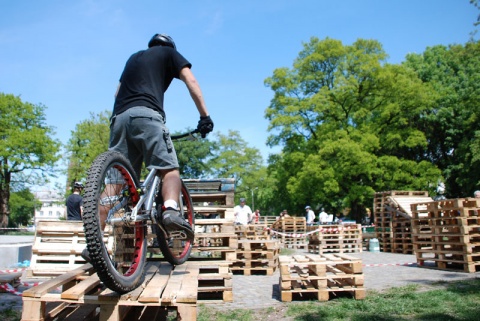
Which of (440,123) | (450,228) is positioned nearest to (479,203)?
(450,228)

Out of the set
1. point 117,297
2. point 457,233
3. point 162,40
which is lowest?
point 117,297

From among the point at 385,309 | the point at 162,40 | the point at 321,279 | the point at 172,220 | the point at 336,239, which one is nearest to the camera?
the point at 172,220

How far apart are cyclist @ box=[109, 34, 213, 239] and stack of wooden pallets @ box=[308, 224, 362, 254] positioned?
1345 cm

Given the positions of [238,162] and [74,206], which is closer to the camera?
[74,206]

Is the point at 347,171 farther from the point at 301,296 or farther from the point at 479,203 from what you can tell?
the point at 301,296

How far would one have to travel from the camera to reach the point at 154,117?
3395mm

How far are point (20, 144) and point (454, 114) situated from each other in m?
37.7

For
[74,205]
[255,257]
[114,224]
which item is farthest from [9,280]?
[255,257]

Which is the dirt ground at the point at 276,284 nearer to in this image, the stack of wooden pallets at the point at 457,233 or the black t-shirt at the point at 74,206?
the stack of wooden pallets at the point at 457,233

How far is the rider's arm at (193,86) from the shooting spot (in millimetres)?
3643

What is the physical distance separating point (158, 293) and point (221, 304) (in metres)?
4.29

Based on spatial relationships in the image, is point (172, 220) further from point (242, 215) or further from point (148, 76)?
point (242, 215)

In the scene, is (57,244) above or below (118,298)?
above

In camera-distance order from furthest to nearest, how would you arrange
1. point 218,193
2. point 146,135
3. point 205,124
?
point 218,193 → point 205,124 → point 146,135
